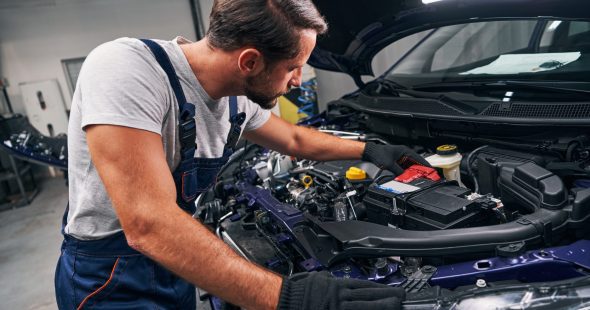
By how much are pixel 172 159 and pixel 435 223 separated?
78 cm

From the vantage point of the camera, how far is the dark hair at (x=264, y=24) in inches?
39.7

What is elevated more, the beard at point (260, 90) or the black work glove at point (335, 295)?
the beard at point (260, 90)

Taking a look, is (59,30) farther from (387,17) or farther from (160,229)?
(160,229)

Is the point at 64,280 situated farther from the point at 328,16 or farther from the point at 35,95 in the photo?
the point at 35,95

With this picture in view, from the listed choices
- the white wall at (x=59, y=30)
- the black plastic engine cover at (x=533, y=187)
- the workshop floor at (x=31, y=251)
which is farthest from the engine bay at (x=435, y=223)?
the white wall at (x=59, y=30)

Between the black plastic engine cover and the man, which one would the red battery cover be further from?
the man

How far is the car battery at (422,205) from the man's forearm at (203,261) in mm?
493

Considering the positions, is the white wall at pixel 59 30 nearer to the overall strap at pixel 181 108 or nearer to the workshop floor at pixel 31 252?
the workshop floor at pixel 31 252

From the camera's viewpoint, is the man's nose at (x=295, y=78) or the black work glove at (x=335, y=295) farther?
the man's nose at (x=295, y=78)

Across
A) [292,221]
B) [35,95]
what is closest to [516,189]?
[292,221]

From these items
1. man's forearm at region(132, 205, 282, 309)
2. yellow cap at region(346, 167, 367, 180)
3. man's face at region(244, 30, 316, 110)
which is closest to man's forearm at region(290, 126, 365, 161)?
yellow cap at region(346, 167, 367, 180)

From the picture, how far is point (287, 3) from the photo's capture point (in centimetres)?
104

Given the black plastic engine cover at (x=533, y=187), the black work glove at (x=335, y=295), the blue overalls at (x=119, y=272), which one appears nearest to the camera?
the black work glove at (x=335, y=295)

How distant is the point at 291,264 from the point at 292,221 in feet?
0.54
